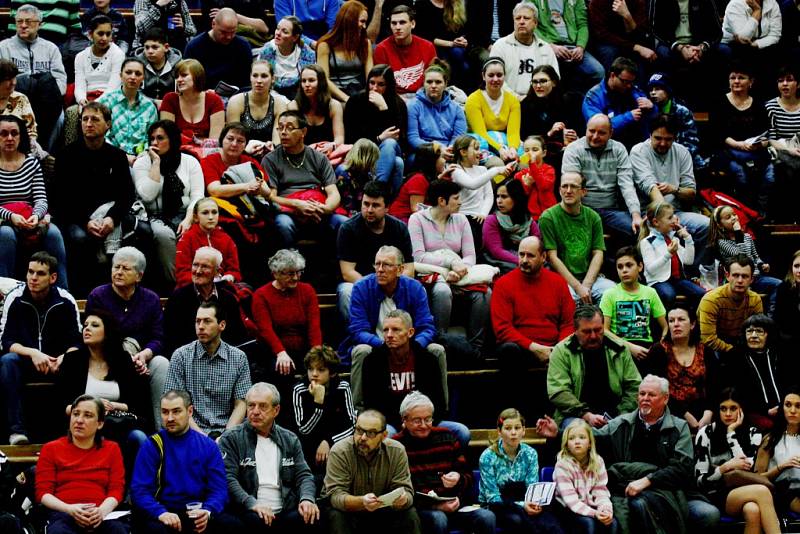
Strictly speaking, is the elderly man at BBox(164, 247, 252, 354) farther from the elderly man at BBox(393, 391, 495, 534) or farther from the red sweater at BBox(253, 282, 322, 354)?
the elderly man at BBox(393, 391, 495, 534)

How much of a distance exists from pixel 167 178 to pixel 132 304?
4.25ft

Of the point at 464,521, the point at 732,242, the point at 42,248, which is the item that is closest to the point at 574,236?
the point at 732,242

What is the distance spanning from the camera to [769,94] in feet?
39.2

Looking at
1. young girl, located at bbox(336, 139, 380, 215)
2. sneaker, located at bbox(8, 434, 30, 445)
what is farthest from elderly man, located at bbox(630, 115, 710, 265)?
sneaker, located at bbox(8, 434, 30, 445)

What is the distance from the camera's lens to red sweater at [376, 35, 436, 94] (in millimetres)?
11039

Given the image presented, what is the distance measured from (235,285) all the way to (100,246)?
972 millimetres

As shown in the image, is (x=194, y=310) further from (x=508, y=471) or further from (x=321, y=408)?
(x=508, y=471)

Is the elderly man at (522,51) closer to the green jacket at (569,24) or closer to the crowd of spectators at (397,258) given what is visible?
the crowd of spectators at (397,258)

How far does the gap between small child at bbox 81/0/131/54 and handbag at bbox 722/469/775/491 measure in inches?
217

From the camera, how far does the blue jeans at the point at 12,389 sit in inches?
311

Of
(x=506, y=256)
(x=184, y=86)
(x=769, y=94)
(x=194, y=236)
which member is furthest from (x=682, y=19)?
(x=194, y=236)

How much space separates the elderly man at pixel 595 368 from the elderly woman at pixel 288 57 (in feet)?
11.0

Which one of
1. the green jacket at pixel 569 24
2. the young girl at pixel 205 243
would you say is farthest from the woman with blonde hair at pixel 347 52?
the young girl at pixel 205 243

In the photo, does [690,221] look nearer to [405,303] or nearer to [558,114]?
[558,114]
